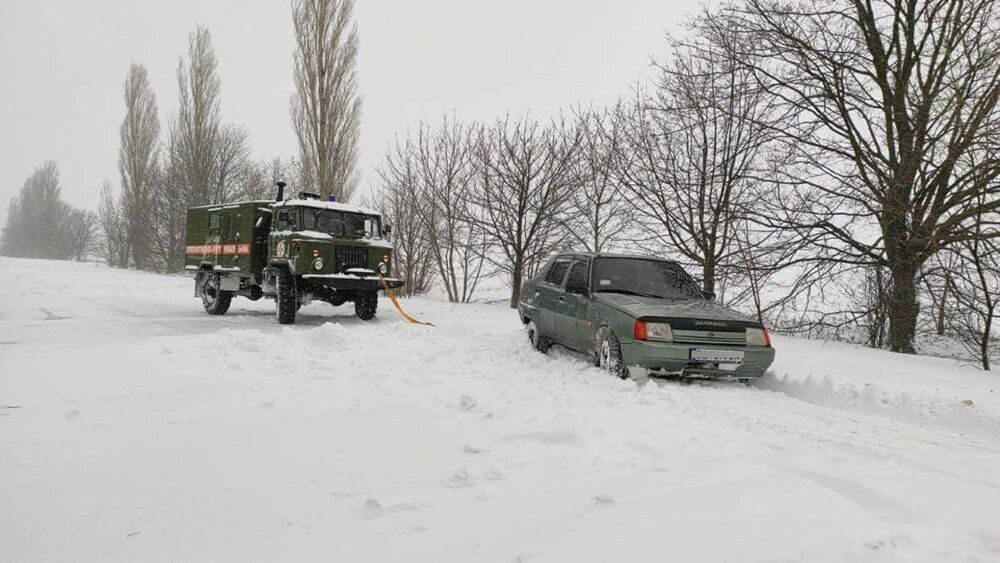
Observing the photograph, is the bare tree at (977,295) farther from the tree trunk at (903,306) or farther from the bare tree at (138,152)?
the bare tree at (138,152)

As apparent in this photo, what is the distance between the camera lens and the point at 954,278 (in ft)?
29.0

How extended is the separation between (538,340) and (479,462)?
522cm

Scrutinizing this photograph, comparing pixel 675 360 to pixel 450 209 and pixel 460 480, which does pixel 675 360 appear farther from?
pixel 450 209

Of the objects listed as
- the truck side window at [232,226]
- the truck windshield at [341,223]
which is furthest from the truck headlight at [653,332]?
the truck side window at [232,226]

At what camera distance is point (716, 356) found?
6.21m

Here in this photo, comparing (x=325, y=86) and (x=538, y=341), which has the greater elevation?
(x=325, y=86)

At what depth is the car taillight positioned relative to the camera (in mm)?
6184

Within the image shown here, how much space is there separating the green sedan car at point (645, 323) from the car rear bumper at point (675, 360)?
0.01m

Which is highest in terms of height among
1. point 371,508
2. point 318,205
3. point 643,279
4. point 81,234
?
point 81,234

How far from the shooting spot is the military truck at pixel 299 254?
37.8ft

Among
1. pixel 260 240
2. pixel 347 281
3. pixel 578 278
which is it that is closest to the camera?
pixel 578 278

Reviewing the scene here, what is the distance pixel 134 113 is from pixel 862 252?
4842 cm

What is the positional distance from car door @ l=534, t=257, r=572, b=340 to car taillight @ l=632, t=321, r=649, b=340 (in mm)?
1965

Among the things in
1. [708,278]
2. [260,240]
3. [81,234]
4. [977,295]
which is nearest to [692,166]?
[708,278]
